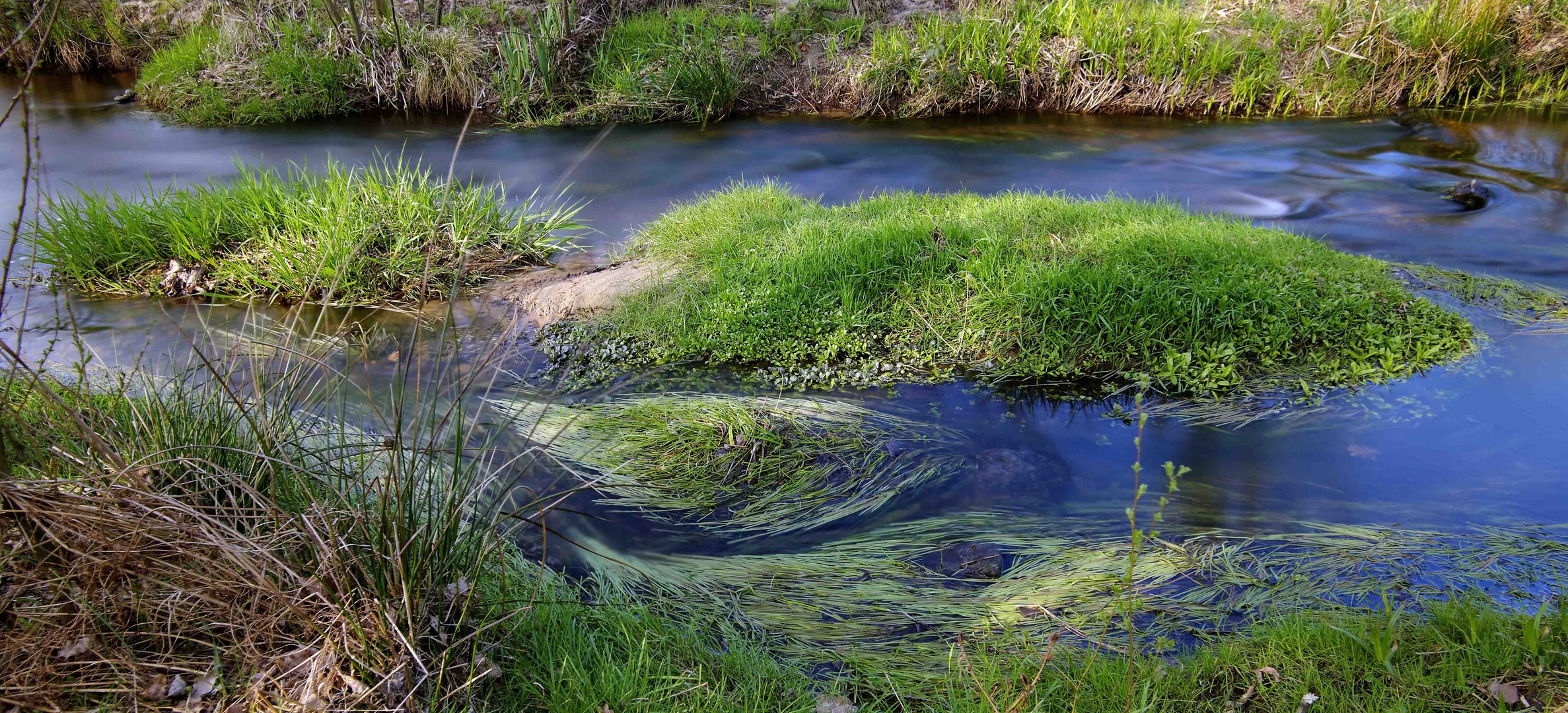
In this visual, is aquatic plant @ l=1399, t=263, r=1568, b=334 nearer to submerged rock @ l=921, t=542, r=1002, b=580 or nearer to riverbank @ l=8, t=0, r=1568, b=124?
submerged rock @ l=921, t=542, r=1002, b=580

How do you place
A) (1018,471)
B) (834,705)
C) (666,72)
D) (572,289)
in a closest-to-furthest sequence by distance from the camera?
(834,705)
(1018,471)
(572,289)
(666,72)

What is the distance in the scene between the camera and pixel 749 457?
4.09 meters

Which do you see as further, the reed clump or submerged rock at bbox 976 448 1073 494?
the reed clump

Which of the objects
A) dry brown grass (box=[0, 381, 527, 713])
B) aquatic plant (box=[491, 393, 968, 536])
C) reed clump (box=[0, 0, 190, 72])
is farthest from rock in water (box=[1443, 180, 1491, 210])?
reed clump (box=[0, 0, 190, 72])

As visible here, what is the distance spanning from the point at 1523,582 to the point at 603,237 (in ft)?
19.3

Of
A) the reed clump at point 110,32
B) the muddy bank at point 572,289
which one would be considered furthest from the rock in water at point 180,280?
the reed clump at point 110,32

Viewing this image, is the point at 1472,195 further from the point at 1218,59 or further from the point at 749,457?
the point at 749,457

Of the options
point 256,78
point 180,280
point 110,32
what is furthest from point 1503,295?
point 110,32

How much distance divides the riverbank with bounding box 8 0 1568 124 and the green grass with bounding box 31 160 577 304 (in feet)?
11.2

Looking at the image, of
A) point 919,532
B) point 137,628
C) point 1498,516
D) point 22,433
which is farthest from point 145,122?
point 1498,516

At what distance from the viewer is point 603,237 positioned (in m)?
7.05

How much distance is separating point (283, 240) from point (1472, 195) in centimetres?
879

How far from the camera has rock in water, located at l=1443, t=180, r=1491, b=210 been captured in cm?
692

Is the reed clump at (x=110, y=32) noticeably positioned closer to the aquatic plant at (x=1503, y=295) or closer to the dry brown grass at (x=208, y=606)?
the dry brown grass at (x=208, y=606)
